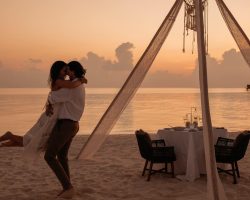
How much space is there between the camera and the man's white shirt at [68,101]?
5.00 m

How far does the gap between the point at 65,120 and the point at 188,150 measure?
244 cm

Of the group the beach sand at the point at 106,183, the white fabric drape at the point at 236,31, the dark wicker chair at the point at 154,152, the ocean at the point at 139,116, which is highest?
the white fabric drape at the point at 236,31

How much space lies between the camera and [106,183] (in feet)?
20.6

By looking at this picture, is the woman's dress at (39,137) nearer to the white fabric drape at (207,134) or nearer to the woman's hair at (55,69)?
the woman's hair at (55,69)

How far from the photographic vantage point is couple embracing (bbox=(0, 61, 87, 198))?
16.4 feet

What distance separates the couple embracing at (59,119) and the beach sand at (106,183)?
2.29 feet

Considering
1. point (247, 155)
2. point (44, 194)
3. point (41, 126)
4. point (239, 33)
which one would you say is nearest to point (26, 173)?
point (44, 194)

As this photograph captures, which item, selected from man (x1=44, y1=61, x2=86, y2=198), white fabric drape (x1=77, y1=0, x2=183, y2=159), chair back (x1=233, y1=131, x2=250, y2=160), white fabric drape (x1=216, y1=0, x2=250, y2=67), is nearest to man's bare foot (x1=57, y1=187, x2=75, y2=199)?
man (x1=44, y1=61, x2=86, y2=198)

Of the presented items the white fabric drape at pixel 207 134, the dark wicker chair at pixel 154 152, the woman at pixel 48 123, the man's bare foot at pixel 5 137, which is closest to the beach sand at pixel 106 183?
the dark wicker chair at pixel 154 152

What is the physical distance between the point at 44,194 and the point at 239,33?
13.2 feet

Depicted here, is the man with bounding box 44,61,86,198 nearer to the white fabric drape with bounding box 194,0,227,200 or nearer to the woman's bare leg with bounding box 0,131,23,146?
the woman's bare leg with bounding box 0,131,23,146

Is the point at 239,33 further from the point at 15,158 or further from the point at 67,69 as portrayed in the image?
the point at 15,158

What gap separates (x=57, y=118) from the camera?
507cm

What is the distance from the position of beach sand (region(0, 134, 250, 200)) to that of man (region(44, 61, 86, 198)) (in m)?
0.55
